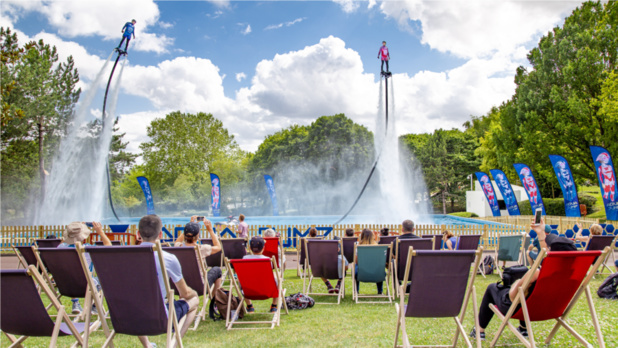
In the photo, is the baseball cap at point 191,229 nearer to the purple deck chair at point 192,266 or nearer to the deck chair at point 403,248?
the purple deck chair at point 192,266

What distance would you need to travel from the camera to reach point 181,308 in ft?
12.1

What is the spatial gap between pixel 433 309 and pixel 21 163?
3666cm

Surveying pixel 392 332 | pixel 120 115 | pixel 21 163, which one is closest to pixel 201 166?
pixel 120 115

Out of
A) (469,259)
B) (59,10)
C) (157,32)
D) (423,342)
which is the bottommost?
(423,342)

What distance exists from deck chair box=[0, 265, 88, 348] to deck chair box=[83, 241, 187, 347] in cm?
38

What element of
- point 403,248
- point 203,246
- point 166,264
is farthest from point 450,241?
point 166,264

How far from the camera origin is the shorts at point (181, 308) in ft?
11.9

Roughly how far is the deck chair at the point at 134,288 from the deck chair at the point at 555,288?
2979mm

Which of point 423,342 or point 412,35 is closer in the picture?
point 423,342

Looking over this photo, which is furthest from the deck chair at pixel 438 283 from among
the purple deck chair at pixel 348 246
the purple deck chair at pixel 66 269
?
the purple deck chair at pixel 66 269

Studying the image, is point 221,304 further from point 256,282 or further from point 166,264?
point 166,264

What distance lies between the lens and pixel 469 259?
3889mm

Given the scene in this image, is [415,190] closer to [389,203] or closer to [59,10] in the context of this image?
[389,203]

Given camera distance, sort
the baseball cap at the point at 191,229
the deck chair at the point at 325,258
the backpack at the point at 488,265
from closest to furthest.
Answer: the baseball cap at the point at 191,229 < the deck chair at the point at 325,258 < the backpack at the point at 488,265
